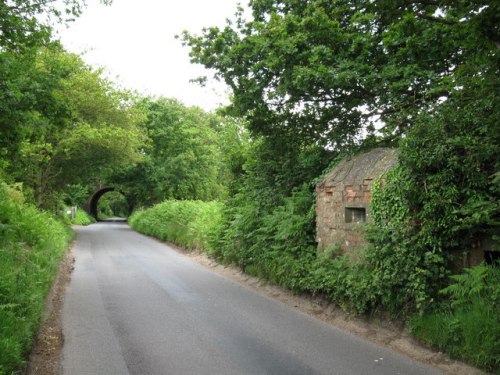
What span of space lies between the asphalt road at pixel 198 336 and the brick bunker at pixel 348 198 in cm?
168

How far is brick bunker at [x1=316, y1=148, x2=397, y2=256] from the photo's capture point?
7.56m

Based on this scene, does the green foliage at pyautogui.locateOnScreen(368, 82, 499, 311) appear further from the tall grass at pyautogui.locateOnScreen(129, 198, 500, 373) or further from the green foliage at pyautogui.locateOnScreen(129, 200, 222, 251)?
the green foliage at pyautogui.locateOnScreen(129, 200, 222, 251)

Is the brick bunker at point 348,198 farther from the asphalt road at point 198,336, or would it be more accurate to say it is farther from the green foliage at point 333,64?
the asphalt road at point 198,336

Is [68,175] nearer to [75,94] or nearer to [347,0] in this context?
[75,94]

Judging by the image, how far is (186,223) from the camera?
20125mm

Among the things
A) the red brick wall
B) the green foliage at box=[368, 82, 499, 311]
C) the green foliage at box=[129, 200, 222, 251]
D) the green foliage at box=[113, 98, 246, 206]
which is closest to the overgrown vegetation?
the green foliage at box=[368, 82, 499, 311]

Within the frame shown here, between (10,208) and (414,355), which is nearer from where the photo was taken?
(414,355)

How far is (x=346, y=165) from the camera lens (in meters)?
8.62

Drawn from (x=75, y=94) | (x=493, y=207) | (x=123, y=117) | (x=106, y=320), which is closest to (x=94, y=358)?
(x=106, y=320)

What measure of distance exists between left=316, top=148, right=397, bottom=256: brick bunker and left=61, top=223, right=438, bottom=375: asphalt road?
1675 millimetres

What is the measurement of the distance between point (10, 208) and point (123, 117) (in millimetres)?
14332

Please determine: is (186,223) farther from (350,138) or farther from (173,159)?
(173,159)

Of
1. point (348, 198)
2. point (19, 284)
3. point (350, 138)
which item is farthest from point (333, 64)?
point (19, 284)

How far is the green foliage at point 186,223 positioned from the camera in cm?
1625
